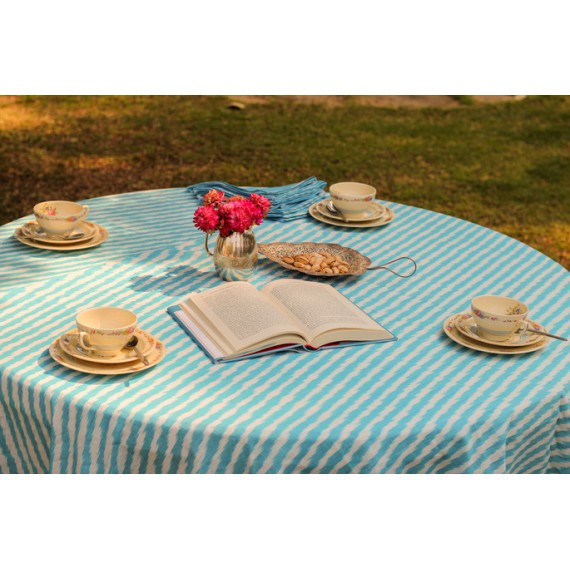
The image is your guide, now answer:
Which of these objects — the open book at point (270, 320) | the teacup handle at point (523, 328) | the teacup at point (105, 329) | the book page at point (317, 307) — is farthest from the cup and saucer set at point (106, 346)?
the teacup handle at point (523, 328)

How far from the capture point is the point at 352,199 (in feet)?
12.9

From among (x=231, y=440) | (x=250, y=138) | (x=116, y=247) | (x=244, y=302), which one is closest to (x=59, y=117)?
(x=250, y=138)

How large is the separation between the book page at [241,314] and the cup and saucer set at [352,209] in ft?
3.10

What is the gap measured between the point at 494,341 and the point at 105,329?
122 cm

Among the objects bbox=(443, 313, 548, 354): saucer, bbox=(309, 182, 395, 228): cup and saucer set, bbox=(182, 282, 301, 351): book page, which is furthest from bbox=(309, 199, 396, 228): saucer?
bbox=(443, 313, 548, 354): saucer

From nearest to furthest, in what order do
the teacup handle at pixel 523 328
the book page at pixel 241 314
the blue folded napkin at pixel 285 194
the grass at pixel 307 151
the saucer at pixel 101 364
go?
the saucer at pixel 101 364 < the book page at pixel 241 314 < the teacup handle at pixel 523 328 < the blue folded napkin at pixel 285 194 < the grass at pixel 307 151

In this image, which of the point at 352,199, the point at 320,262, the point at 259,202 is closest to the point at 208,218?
the point at 259,202

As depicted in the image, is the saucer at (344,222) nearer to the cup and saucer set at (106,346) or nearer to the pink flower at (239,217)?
the pink flower at (239,217)

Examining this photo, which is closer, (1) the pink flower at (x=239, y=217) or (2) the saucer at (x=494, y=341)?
(2) the saucer at (x=494, y=341)

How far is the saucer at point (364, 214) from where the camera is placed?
4000 mm

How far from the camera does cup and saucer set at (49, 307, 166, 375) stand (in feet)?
8.80

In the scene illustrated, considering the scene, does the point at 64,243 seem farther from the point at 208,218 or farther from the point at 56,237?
A: the point at 208,218

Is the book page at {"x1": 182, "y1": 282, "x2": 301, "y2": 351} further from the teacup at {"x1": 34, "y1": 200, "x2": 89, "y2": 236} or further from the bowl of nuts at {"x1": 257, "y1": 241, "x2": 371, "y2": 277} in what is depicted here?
the teacup at {"x1": 34, "y1": 200, "x2": 89, "y2": 236}

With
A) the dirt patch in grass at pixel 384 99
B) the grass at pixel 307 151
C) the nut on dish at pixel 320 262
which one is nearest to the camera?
the nut on dish at pixel 320 262
